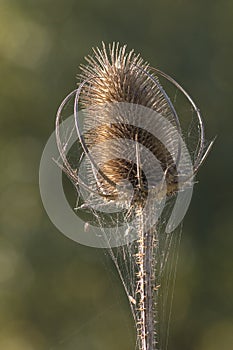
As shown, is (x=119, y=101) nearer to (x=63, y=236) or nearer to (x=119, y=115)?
(x=119, y=115)

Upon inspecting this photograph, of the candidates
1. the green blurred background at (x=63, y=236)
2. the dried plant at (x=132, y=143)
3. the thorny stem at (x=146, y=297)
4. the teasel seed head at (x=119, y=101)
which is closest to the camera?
the thorny stem at (x=146, y=297)

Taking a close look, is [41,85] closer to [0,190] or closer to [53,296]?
[0,190]

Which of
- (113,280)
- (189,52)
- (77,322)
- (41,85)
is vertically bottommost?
(77,322)

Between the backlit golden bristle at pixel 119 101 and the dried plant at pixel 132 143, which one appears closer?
the dried plant at pixel 132 143

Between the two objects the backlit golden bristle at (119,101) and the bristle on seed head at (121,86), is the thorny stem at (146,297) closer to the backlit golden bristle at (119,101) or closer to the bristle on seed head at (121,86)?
the backlit golden bristle at (119,101)

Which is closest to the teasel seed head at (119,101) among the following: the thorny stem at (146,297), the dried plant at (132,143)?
the dried plant at (132,143)

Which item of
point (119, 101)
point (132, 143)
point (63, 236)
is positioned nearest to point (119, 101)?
point (119, 101)

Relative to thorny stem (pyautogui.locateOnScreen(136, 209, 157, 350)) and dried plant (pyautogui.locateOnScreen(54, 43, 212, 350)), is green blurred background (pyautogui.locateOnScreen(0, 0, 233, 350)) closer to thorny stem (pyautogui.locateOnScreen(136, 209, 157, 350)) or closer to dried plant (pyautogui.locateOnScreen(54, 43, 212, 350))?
dried plant (pyautogui.locateOnScreen(54, 43, 212, 350))

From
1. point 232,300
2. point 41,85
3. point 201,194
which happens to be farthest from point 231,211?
point 41,85

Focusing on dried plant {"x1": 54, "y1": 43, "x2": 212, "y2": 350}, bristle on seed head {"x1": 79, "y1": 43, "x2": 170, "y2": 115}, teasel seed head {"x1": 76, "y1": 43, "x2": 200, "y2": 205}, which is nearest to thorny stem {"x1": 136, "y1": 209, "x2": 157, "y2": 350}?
dried plant {"x1": 54, "y1": 43, "x2": 212, "y2": 350}
